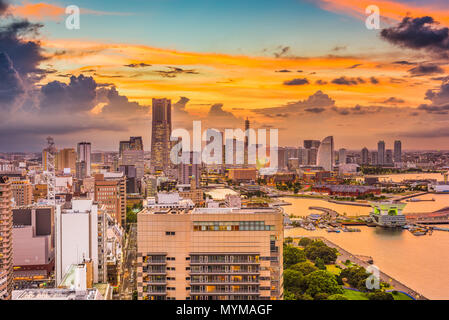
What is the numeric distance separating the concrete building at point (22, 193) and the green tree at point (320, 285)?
7.03 m

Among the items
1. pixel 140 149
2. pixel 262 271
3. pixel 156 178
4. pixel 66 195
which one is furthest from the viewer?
pixel 156 178

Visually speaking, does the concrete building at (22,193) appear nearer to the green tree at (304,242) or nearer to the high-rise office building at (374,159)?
the green tree at (304,242)

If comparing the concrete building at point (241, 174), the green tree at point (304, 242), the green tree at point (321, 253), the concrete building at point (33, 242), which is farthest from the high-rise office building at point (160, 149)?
the green tree at point (321, 253)

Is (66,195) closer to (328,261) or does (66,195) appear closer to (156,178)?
(156,178)

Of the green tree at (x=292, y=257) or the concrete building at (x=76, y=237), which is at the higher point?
the concrete building at (x=76, y=237)

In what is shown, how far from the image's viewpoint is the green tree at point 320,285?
4880mm

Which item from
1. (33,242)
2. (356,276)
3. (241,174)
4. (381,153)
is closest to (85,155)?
(33,242)

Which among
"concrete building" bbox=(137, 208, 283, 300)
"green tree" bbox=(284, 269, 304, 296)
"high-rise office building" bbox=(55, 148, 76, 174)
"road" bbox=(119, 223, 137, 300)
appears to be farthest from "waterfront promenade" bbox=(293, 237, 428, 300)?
"high-rise office building" bbox=(55, 148, 76, 174)

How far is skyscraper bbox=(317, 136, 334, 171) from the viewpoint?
10.4 meters

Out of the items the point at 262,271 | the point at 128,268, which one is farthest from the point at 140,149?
the point at 262,271

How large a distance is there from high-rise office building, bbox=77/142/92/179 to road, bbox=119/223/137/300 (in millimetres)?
1897

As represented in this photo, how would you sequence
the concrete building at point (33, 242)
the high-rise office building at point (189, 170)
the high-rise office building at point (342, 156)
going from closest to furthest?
the concrete building at point (33, 242)
the high-rise office building at point (189, 170)
the high-rise office building at point (342, 156)
